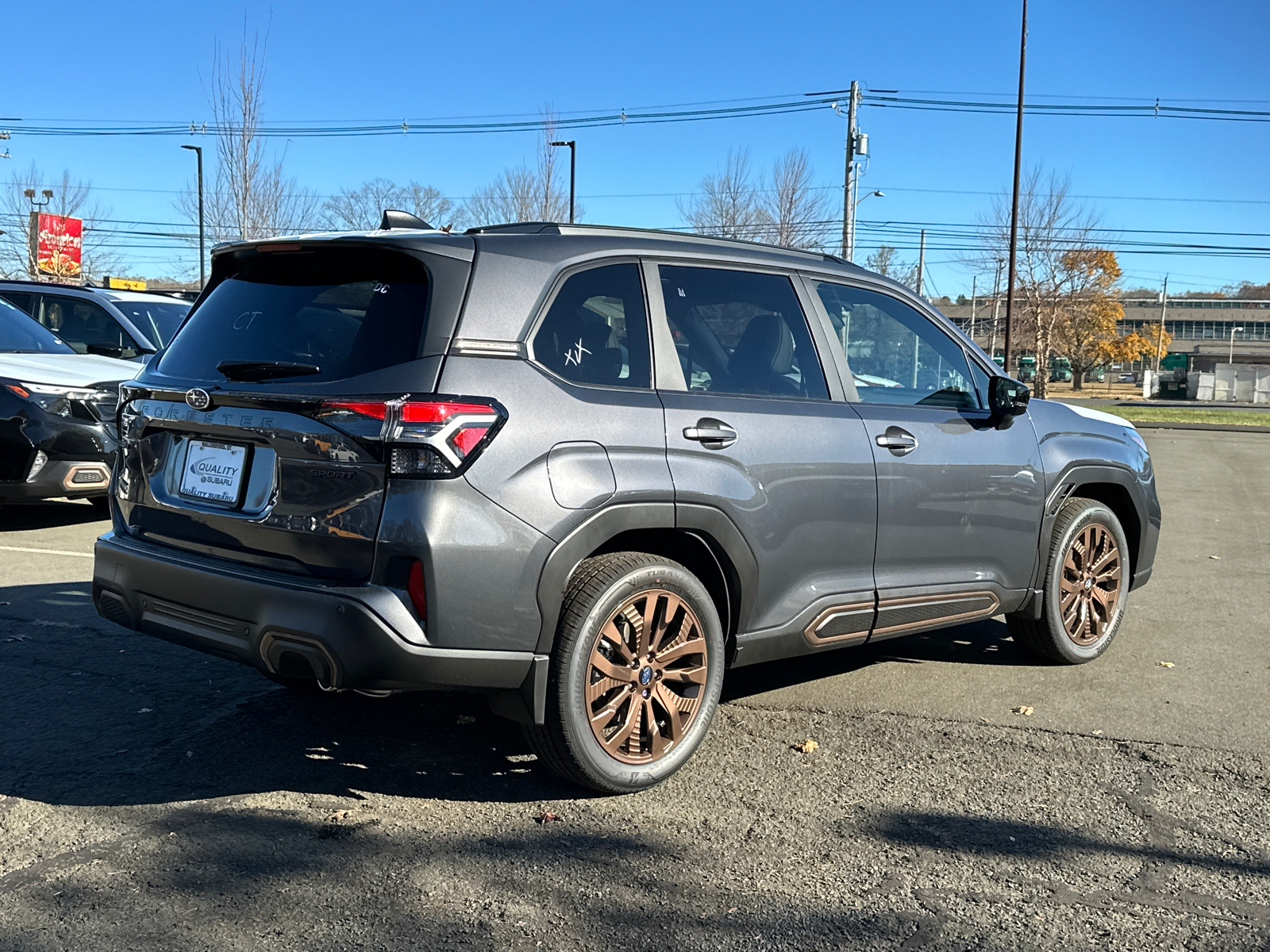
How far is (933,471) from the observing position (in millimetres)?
4879

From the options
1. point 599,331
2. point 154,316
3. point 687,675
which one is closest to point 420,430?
point 599,331

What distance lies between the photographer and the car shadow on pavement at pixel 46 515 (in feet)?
31.2

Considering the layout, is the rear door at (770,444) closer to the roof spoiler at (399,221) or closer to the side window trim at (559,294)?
the side window trim at (559,294)

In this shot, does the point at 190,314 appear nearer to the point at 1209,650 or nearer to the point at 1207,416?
the point at 1209,650

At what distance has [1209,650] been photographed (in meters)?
6.16

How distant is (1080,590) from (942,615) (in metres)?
1.19

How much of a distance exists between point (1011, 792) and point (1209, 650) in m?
2.73

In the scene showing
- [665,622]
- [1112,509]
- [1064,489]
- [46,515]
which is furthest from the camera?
[46,515]

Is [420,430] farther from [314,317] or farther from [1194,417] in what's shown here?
[1194,417]

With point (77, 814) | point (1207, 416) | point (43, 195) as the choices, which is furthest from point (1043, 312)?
point (77, 814)

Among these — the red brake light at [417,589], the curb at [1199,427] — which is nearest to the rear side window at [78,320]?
the red brake light at [417,589]

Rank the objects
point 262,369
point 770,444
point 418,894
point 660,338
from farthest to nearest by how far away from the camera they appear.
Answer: point 770,444 → point 660,338 → point 262,369 → point 418,894

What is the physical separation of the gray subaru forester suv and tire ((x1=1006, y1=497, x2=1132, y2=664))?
82 centimetres

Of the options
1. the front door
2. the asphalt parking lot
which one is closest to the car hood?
the asphalt parking lot
